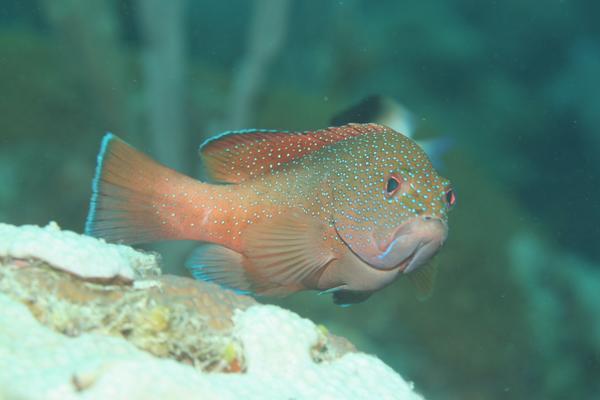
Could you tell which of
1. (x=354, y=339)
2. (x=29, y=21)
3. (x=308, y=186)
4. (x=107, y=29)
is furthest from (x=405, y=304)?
(x=29, y=21)

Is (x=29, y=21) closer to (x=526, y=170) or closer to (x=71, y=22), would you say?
(x=71, y=22)

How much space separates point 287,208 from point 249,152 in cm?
39

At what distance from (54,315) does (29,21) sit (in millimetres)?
16359

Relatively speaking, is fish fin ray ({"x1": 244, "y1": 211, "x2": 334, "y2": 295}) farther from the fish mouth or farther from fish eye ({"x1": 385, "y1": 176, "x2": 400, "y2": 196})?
fish eye ({"x1": 385, "y1": 176, "x2": 400, "y2": 196})

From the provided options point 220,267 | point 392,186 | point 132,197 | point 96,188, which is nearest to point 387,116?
point 392,186

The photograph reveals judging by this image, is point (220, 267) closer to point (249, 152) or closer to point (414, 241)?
point (249, 152)

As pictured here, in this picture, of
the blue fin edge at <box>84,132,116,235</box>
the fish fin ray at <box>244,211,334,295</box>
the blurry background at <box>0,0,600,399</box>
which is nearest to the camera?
the blue fin edge at <box>84,132,116,235</box>

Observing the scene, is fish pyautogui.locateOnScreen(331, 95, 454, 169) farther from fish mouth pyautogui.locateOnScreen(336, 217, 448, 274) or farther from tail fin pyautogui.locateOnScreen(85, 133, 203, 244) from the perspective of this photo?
tail fin pyautogui.locateOnScreen(85, 133, 203, 244)

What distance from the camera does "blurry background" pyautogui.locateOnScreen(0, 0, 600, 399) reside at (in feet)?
23.9

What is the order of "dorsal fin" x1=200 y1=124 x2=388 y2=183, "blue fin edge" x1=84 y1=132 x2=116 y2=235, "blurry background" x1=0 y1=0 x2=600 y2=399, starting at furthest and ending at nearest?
"blurry background" x1=0 y1=0 x2=600 y2=399 < "dorsal fin" x1=200 y1=124 x2=388 y2=183 < "blue fin edge" x1=84 y1=132 x2=116 y2=235

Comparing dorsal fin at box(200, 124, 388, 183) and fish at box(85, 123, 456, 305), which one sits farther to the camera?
dorsal fin at box(200, 124, 388, 183)

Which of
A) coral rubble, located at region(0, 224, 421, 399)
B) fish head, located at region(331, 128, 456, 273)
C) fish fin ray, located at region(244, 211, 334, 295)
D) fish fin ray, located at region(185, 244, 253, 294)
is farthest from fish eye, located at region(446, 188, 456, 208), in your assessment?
fish fin ray, located at region(185, 244, 253, 294)

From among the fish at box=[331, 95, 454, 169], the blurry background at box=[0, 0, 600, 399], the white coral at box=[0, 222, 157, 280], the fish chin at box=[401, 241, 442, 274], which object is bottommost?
the white coral at box=[0, 222, 157, 280]

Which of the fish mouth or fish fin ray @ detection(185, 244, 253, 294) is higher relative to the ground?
the fish mouth
